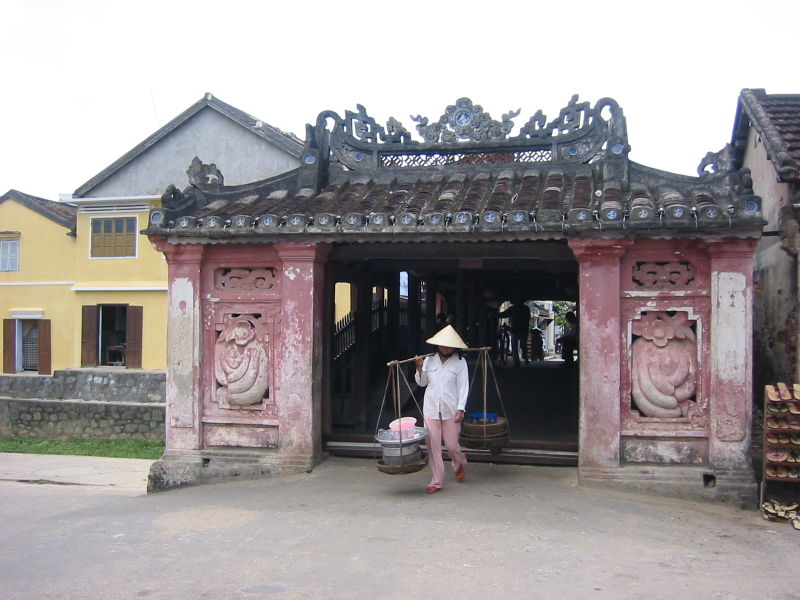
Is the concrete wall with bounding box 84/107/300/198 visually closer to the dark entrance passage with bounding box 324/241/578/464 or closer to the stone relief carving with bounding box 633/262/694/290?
the dark entrance passage with bounding box 324/241/578/464

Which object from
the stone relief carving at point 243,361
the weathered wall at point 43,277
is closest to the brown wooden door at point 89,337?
the weathered wall at point 43,277

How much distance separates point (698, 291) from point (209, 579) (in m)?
5.80

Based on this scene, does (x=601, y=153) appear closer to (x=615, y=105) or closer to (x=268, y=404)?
(x=615, y=105)

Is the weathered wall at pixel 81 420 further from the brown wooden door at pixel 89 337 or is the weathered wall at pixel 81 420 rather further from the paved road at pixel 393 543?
the paved road at pixel 393 543

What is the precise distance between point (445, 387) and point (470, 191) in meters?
2.60

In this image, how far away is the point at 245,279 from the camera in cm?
915

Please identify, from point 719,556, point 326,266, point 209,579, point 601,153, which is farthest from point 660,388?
point 209,579

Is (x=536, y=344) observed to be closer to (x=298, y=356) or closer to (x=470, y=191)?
(x=470, y=191)

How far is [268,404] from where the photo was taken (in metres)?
9.02

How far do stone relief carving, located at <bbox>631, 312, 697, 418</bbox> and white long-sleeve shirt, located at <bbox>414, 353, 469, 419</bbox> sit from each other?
1.92 metres

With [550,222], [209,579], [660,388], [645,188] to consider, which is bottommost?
[209,579]

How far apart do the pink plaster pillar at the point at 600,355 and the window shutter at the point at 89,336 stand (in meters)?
17.4

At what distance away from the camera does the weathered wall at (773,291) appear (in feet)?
29.4

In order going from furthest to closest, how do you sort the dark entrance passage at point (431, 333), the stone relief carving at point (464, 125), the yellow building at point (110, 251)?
the yellow building at point (110, 251), the stone relief carving at point (464, 125), the dark entrance passage at point (431, 333)
